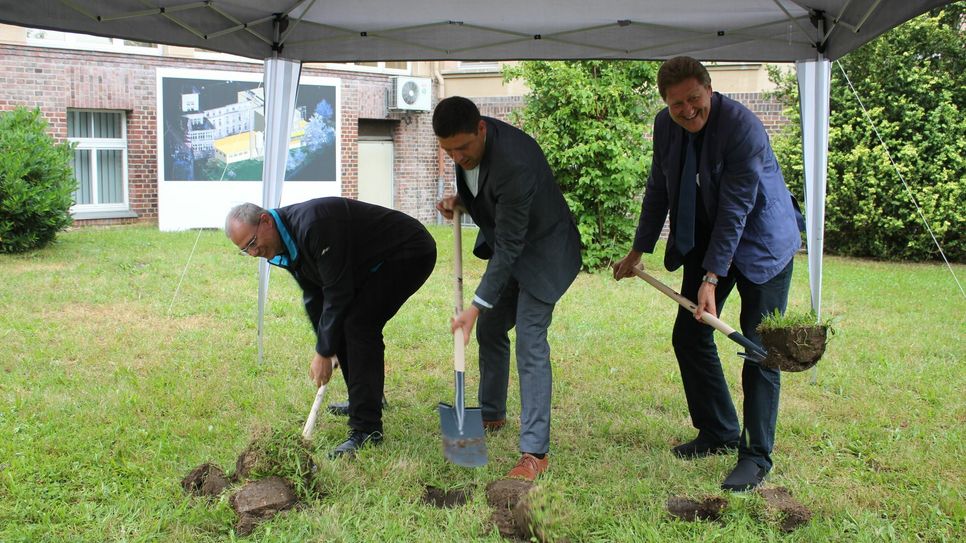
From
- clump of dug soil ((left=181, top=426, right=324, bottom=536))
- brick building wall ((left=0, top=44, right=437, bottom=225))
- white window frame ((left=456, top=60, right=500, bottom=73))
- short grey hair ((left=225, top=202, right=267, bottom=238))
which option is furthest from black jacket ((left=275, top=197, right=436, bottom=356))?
white window frame ((left=456, top=60, right=500, bottom=73))

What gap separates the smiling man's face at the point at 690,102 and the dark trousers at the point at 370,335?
1508 mm

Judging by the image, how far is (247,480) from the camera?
3.45 m

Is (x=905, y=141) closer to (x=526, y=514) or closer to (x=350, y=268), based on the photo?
(x=350, y=268)

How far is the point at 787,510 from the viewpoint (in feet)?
10.9

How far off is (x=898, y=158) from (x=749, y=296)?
342 inches

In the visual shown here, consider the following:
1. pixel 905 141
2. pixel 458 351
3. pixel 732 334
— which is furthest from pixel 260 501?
pixel 905 141

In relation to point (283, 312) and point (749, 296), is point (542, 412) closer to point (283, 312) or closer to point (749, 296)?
point (749, 296)

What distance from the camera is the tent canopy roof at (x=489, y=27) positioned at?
4.55 m

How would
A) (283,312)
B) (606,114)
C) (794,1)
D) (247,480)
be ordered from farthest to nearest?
(606,114)
(283,312)
(794,1)
(247,480)

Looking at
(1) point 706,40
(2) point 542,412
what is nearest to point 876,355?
(1) point 706,40

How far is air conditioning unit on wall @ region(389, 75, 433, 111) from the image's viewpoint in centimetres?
1576

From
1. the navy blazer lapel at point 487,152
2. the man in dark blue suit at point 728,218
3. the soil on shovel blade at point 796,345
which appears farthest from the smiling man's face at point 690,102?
the soil on shovel blade at point 796,345

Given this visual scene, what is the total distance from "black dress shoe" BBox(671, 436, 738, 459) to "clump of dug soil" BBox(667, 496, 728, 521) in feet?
2.28

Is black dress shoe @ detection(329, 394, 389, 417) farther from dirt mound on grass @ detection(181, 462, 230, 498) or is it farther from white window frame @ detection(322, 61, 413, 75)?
white window frame @ detection(322, 61, 413, 75)
